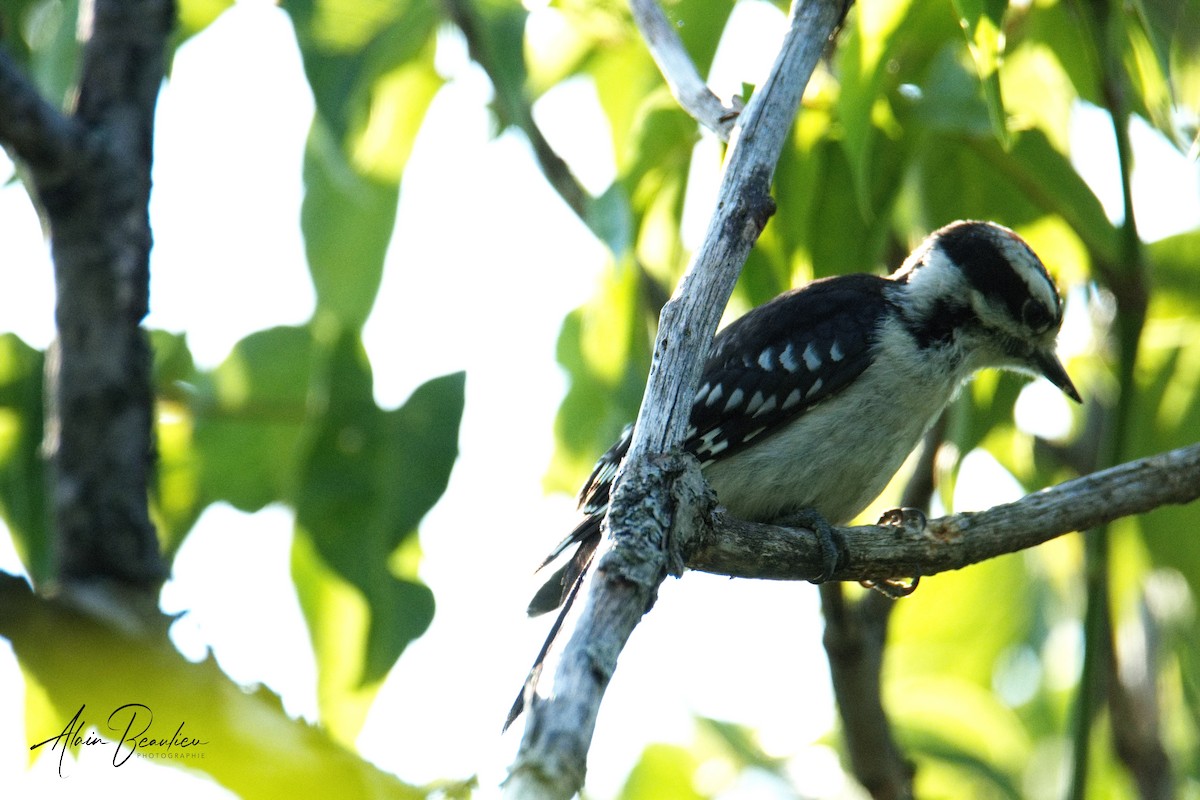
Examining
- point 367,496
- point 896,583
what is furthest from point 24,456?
point 896,583

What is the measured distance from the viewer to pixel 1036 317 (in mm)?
4625

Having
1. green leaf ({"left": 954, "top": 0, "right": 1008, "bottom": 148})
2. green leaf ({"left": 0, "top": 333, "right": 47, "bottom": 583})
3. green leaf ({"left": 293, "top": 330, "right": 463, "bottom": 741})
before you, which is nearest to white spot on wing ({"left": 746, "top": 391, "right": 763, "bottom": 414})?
green leaf ({"left": 293, "top": 330, "right": 463, "bottom": 741})

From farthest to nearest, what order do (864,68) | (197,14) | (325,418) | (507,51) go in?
1. (197,14)
2. (325,418)
3. (507,51)
4. (864,68)

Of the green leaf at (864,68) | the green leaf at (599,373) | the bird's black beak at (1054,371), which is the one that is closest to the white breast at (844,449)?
the bird's black beak at (1054,371)

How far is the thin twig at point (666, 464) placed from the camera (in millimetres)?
1679

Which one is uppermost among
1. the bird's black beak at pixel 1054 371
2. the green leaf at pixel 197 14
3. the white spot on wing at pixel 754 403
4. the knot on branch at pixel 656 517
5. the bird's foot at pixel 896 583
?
the green leaf at pixel 197 14

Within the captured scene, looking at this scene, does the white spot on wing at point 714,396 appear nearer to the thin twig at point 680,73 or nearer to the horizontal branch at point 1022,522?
the horizontal branch at point 1022,522

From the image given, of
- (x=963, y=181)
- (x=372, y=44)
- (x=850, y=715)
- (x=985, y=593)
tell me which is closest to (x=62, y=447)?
(x=372, y=44)

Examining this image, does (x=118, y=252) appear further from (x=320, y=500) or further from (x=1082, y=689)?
(x=1082, y=689)

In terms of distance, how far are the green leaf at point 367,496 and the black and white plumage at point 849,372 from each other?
56 cm

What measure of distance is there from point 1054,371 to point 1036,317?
0.73ft

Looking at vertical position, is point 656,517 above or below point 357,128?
below

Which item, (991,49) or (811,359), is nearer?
(991,49)

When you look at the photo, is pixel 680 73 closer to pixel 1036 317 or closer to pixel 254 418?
pixel 254 418
